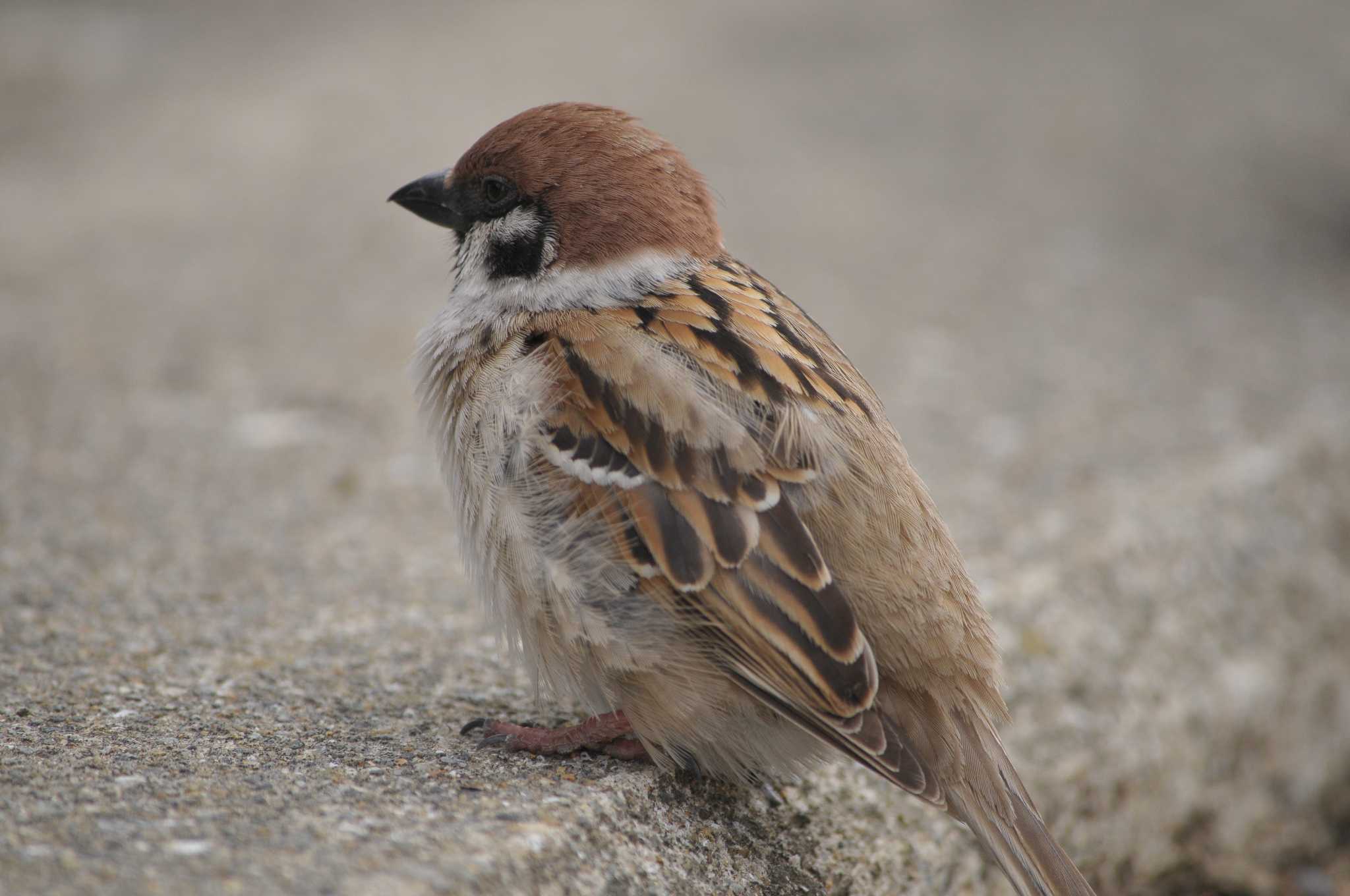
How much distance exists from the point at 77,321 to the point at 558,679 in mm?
4491

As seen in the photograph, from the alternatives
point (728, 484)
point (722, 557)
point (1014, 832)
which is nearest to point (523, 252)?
point (728, 484)

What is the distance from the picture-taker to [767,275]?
291 inches

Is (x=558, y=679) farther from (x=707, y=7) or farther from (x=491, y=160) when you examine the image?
(x=707, y=7)

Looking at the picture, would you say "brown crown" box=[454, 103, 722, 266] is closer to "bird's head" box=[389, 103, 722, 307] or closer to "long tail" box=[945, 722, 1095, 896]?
"bird's head" box=[389, 103, 722, 307]

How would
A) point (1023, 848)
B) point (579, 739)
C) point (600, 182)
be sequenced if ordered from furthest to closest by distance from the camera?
point (600, 182) < point (579, 739) < point (1023, 848)

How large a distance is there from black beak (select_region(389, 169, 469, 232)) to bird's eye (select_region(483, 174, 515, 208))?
4.4 inches

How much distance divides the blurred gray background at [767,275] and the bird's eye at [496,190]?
1.35m

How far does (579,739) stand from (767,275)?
4.60 m

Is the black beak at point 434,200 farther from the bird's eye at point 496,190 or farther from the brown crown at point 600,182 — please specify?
the brown crown at point 600,182

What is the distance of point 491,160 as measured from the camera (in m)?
3.68

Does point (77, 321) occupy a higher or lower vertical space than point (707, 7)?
lower

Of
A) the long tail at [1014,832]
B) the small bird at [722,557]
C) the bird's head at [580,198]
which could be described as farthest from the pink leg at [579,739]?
the bird's head at [580,198]

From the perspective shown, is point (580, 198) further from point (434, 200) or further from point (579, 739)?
point (579, 739)

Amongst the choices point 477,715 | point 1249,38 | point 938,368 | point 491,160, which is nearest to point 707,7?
point 1249,38
